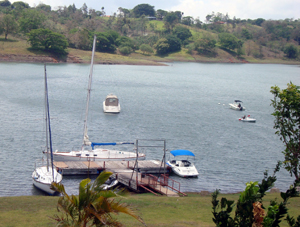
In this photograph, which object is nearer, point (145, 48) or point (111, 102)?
point (111, 102)

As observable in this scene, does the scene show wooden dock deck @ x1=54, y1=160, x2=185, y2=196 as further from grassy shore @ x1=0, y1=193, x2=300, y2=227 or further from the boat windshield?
the boat windshield

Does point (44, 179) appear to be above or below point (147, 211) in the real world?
below

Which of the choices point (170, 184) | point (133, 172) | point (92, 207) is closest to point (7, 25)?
point (133, 172)

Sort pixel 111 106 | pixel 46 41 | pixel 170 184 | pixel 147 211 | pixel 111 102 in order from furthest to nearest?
pixel 46 41, pixel 111 102, pixel 111 106, pixel 170 184, pixel 147 211

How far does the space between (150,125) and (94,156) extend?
21.2 m

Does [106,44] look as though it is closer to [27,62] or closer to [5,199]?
[27,62]

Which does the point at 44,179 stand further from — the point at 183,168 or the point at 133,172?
the point at 183,168

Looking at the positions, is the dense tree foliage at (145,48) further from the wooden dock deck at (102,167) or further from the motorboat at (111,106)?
the wooden dock deck at (102,167)

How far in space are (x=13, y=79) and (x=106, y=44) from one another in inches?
3207

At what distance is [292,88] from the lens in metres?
22.4

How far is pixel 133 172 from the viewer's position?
33.3 meters

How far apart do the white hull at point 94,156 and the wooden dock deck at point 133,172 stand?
25.7 inches

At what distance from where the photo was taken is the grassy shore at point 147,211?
62.5 feet

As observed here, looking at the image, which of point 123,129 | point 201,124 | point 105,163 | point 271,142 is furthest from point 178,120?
point 105,163
